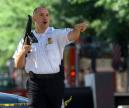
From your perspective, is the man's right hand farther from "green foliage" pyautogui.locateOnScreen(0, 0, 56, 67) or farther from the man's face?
"green foliage" pyautogui.locateOnScreen(0, 0, 56, 67)

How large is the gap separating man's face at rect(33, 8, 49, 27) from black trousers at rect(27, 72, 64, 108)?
21.6 inches

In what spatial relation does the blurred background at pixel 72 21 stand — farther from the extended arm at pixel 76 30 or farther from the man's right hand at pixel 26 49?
the man's right hand at pixel 26 49

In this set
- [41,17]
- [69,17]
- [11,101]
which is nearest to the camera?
[41,17]

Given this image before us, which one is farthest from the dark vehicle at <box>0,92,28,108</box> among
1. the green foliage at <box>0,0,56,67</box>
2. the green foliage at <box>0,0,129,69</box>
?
the green foliage at <box>0,0,56,67</box>

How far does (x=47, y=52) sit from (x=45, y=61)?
0.11 meters

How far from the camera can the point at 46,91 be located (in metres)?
6.61

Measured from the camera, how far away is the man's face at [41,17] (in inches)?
264

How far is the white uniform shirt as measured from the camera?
6.68 m

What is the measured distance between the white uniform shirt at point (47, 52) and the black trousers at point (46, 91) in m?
0.08

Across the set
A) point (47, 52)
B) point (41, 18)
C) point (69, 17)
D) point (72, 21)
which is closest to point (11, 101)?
point (47, 52)

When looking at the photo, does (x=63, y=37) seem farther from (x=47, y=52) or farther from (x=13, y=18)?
(x=13, y=18)

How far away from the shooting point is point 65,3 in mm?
21547

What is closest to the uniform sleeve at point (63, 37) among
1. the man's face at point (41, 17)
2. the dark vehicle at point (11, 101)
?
the man's face at point (41, 17)

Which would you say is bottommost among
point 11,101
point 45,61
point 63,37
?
point 11,101
